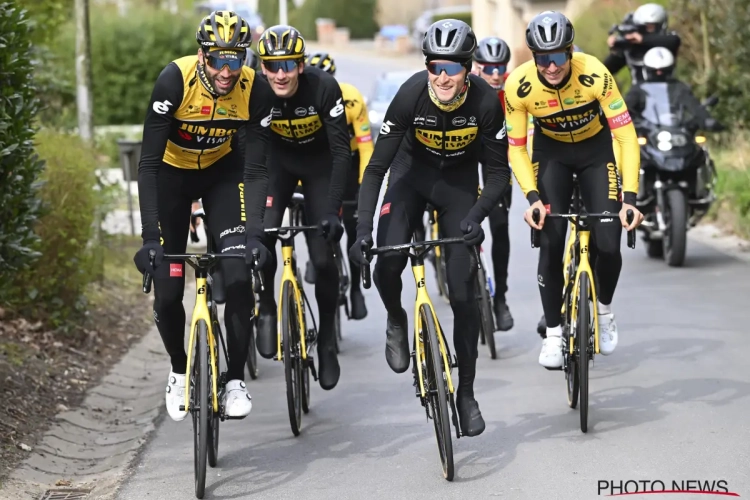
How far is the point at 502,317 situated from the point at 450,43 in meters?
3.41

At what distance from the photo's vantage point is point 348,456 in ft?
23.2

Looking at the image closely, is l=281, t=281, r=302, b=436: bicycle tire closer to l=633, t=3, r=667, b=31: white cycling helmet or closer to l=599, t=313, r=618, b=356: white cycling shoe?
l=599, t=313, r=618, b=356: white cycling shoe

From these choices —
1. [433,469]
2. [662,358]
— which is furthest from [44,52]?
[433,469]

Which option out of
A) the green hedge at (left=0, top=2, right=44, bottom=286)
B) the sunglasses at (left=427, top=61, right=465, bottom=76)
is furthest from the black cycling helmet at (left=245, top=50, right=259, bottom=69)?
the sunglasses at (left=427, top=61, right=465, bottom=76)

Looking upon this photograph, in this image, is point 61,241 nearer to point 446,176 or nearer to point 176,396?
point 176,396

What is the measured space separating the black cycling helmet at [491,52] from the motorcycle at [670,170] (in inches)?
134

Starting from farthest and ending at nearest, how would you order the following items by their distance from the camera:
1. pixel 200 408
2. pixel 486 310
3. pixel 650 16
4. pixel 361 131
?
pixel 650 16
pixel 486 310
pixel 361 131
pixel 200 408

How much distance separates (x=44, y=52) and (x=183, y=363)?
10.5 meters

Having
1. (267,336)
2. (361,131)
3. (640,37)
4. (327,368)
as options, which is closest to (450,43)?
(327,368)

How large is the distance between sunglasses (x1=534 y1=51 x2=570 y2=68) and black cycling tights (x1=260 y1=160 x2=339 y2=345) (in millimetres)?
1615

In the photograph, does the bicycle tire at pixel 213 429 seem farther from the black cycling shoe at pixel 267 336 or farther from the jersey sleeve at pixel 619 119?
the jersey sleeve at pixel 619 119

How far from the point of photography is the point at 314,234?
8.05 m

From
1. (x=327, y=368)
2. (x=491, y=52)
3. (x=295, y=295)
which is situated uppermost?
(x=491, y=52)

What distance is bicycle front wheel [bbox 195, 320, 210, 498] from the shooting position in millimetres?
6230
